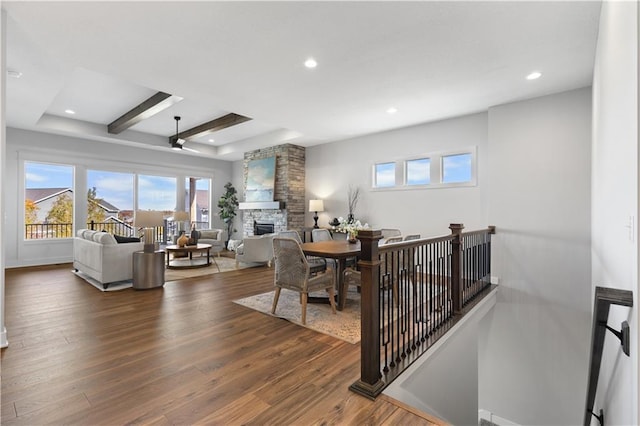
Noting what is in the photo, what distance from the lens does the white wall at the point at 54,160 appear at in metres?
6.13

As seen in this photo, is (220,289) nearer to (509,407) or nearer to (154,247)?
(154,247)

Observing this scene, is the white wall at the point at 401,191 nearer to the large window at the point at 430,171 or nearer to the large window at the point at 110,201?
the large window at the point at 430,171

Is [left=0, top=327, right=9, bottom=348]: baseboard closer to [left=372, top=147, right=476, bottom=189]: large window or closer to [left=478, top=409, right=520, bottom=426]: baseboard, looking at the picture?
[left=372, top=147, right=476, bottom=189]: large window

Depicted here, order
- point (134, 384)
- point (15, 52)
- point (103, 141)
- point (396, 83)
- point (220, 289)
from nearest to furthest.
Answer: point (134, 384) < point (15, 52) < point (396, 83) < point (220, 289) < point (103, 141)

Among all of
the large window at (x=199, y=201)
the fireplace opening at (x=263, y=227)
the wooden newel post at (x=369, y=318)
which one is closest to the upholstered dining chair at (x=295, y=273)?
the wooden newel post at (x=369, y=318)

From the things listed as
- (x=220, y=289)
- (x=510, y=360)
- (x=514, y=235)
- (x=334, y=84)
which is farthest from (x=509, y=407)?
(x=334, y=84)

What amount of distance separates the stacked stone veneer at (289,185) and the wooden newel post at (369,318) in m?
5.34

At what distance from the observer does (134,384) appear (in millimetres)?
2057

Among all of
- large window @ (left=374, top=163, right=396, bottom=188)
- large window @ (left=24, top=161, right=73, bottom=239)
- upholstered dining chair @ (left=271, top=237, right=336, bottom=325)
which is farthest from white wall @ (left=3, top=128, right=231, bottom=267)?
large window @ (left=374, top=163, right=396, bottom=188)

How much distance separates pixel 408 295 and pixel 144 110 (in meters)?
5.32

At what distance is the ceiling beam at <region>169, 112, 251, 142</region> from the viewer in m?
5.88

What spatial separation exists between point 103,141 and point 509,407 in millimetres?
9478

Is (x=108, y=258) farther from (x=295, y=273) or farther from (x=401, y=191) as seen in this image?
(x=401, y=191)

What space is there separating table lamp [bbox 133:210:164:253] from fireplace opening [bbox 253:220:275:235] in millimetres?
3206
